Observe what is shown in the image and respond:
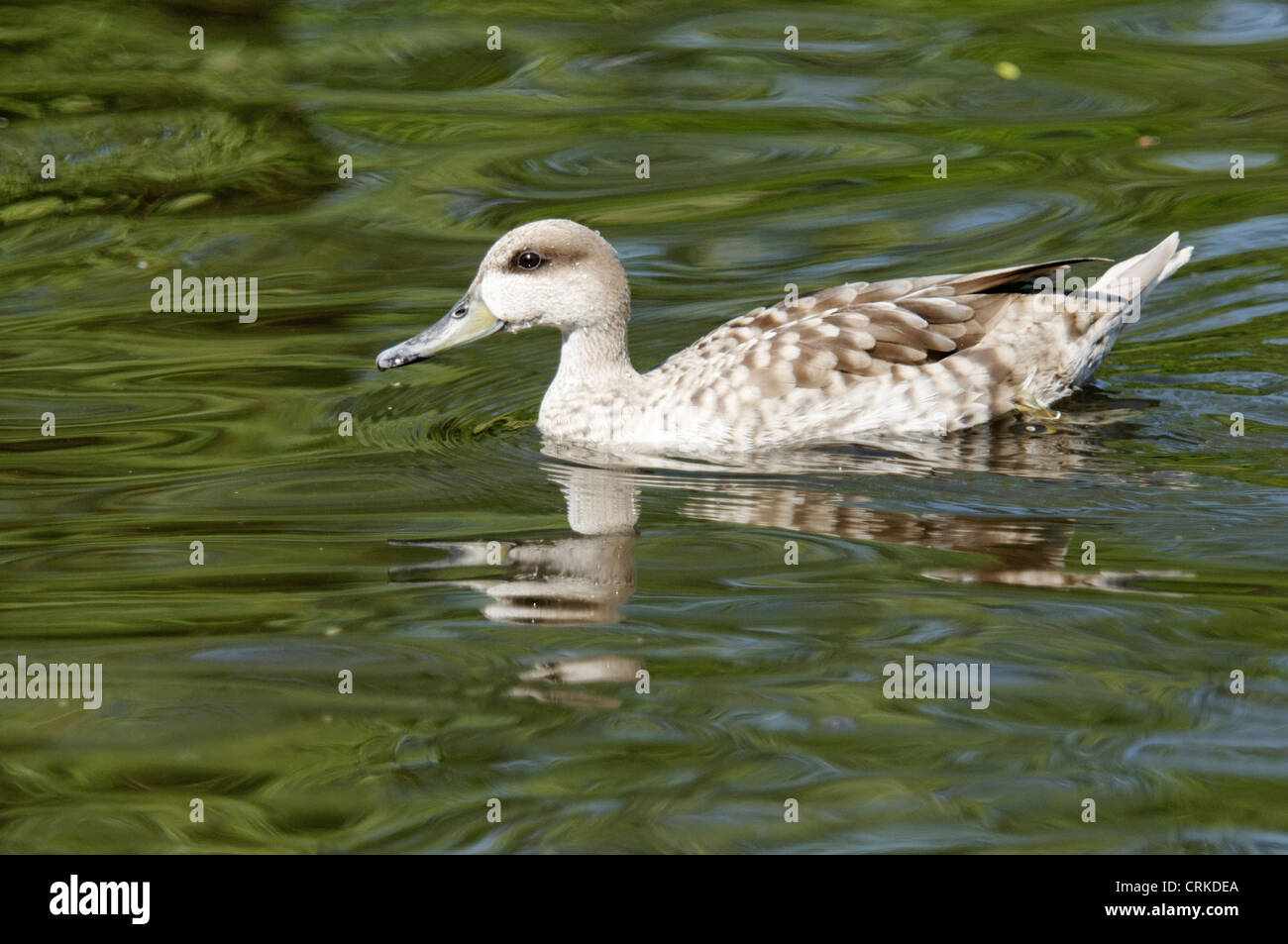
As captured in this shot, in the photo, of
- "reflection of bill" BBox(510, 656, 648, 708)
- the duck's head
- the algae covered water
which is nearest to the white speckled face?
the duck's head

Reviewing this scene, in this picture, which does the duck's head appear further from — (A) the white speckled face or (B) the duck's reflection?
(B) the duck's reflection

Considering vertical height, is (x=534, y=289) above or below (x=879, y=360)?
above

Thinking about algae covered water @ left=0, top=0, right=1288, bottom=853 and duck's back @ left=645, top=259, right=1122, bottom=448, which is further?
duck's back @ left=645, top=259, right=1122, bottom=448

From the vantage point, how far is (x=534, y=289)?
29.9 feet

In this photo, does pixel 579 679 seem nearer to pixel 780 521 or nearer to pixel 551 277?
pixel 780 521

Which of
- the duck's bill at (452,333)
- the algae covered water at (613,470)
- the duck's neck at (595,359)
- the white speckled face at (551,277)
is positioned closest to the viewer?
the algae covered water at (613,470)

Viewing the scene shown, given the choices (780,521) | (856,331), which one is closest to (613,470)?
(780,521)

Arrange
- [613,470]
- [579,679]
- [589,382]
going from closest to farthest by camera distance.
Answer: [579,679] < [613,470] < [589,382]

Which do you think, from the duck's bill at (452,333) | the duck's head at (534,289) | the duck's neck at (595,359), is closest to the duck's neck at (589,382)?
the duck's neck at (595,359)

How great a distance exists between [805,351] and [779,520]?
145 centimetres

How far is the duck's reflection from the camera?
695 cm

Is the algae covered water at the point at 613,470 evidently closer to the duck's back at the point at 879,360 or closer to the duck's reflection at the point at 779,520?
the duck's reflection at the point at 779,520

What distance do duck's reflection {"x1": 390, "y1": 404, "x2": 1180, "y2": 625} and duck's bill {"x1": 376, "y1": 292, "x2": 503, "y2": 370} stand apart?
27.1 inches

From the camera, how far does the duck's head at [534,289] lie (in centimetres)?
905
